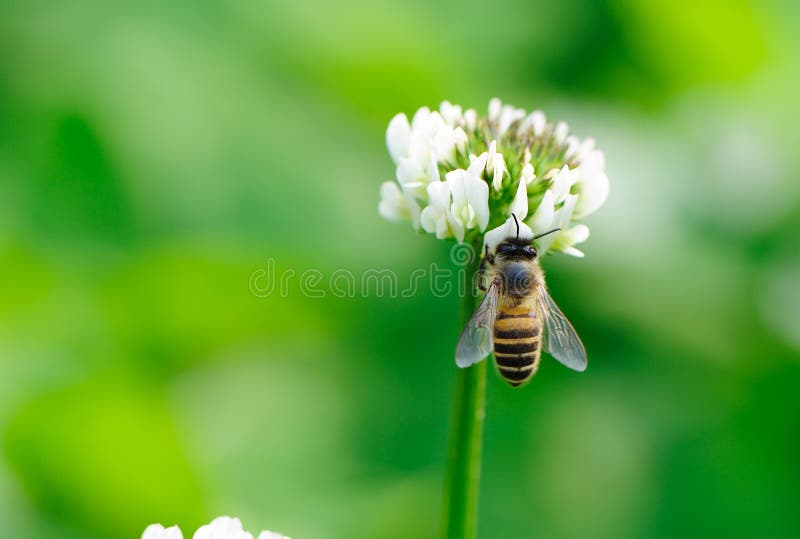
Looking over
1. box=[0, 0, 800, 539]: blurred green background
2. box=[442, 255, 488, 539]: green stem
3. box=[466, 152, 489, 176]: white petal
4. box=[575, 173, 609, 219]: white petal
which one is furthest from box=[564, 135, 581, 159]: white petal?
box=[0, 0, 800, 539]: blurred green background

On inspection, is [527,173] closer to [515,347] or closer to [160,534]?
[515,347]

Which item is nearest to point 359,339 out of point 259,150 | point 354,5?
point 259,150

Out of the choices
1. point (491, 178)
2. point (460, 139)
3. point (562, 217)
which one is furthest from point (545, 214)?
point (460, 139)

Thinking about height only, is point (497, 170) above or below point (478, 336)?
above

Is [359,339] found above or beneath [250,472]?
above

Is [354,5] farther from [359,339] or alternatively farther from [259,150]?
[359,339]

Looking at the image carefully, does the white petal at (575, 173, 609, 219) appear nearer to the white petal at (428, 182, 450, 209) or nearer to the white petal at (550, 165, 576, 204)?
the white petal at (550, 165, 576, 204)
